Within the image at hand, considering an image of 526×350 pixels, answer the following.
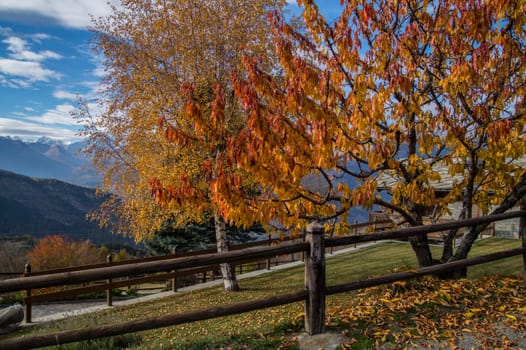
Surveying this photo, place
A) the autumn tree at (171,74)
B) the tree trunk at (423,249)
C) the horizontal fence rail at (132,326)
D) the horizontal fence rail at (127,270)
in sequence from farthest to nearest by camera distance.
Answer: the autumn tree at (171,74) < the tree trunk at (423,249) < the horizontal fence rail at (132,326) < the horizontal fence rail at (127,270)

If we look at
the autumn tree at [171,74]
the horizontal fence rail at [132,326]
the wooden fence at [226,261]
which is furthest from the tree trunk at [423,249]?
the autumn tree at [171,74]

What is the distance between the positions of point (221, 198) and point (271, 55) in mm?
9598

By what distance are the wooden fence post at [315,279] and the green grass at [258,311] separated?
36 cm

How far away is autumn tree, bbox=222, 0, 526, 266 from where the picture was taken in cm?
585

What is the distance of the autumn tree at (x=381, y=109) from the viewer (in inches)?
230

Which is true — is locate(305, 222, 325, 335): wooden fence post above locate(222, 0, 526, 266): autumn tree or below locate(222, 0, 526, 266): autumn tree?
below

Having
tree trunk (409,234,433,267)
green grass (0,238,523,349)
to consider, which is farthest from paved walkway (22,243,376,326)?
tree trunk (409,234,433,267)

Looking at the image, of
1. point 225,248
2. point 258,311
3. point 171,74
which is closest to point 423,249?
point 258,311

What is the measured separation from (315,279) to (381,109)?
10.4 ft

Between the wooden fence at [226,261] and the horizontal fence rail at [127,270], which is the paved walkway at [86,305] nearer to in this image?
the wooden fence at [226,261]

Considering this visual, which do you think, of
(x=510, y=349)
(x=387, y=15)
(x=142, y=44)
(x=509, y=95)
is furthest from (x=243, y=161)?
(x=142, y=44)

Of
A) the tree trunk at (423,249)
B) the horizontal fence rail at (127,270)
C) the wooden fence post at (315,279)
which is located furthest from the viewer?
the tree trunk at (423,249)

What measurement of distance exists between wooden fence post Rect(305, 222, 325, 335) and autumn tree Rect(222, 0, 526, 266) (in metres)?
1.26

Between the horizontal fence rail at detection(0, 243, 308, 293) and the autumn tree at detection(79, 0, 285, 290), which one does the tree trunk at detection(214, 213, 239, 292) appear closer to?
the autumn tree at detection(79, 0, 285, 290)
